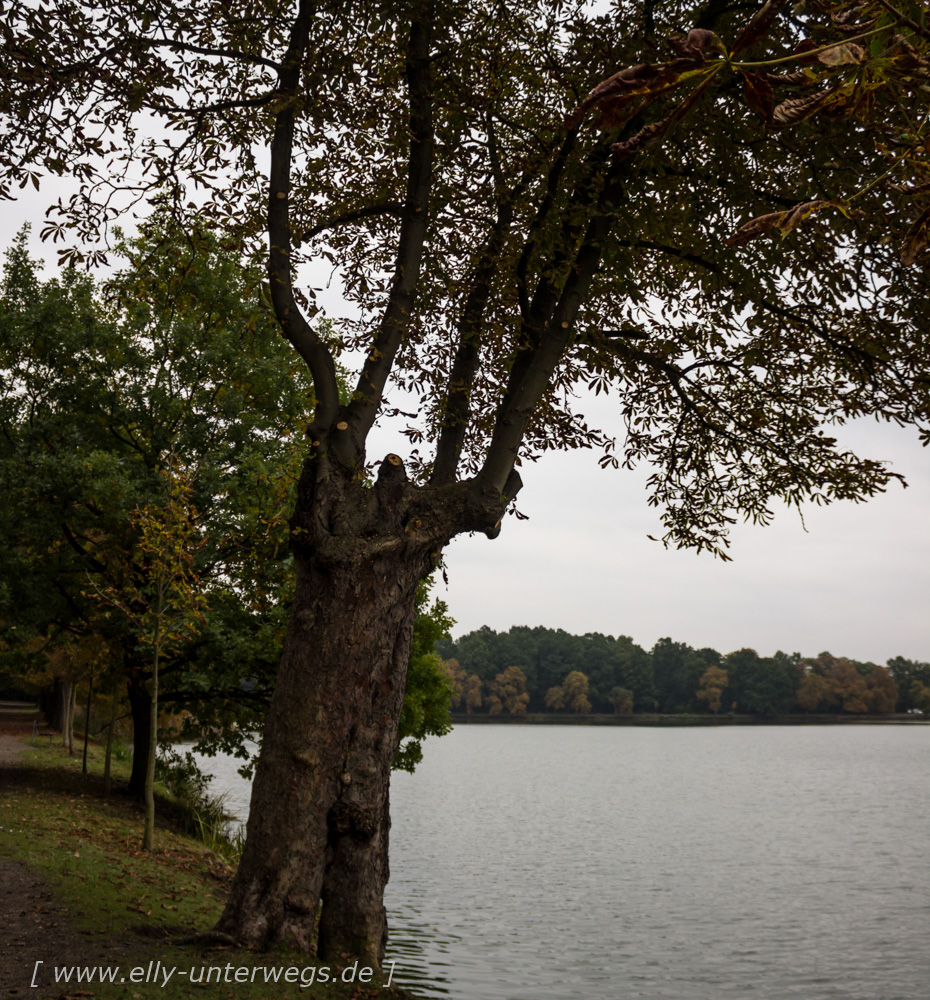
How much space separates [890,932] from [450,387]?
14.9m

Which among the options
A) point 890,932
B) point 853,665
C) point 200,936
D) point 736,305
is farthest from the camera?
point 853,665

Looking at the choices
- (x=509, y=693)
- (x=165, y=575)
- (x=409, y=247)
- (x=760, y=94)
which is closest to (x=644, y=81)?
(x=760, y=94)

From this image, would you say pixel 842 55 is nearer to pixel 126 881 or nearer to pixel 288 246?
pixel 288 246

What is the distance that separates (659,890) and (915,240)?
20.6 m

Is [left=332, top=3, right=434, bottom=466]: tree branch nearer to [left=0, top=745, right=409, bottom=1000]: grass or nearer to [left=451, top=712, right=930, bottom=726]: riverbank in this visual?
[left=0, top=745, right=409, bottom=1000]: grass

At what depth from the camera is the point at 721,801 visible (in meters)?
38.3

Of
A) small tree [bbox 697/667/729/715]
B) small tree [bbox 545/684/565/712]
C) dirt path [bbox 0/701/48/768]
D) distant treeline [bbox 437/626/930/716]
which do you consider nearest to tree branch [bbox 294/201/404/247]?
dirt path [bbox 0/701/48/768]

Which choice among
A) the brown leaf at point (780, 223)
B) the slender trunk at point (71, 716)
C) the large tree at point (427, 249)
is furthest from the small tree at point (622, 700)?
the brown leaf at point (780, 223)

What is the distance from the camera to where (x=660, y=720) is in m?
140

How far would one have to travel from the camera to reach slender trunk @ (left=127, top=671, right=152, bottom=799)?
18473mm

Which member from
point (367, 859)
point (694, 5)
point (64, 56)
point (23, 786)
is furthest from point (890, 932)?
point (64, 56)

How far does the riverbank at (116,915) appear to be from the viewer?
6422 millimetres

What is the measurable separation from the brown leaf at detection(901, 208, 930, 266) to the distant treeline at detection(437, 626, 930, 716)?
133 meters

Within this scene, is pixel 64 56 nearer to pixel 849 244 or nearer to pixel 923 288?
pixel 849 244
